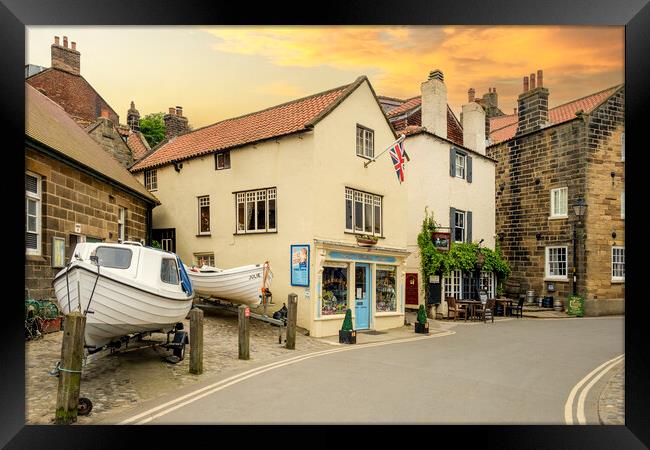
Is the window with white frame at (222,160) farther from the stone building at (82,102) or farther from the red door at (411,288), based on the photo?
the red door at (411,288)

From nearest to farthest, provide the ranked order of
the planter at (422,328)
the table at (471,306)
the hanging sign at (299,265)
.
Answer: the hanging sign at (299,265)
the planter at (422,328)
the table at (471,306)

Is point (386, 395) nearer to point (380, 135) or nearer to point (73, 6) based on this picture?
point (73, 6)

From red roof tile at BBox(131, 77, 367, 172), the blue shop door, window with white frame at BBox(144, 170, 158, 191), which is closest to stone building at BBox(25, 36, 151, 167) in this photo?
red roof tile at BBox(131, 77, 367, 172)

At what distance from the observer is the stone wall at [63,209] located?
33.1 feet

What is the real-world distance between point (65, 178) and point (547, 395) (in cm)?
1068

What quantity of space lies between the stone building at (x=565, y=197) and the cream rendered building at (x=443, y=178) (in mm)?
1701

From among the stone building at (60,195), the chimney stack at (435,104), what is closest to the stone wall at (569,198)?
the chimney stack at (435,104)

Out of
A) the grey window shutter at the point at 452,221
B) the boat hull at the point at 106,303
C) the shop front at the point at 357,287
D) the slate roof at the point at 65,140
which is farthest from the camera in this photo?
the grey window shutter at the point at 452,221

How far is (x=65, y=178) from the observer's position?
11422 millimetres

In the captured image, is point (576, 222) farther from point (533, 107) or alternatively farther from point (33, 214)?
point (33, 214)

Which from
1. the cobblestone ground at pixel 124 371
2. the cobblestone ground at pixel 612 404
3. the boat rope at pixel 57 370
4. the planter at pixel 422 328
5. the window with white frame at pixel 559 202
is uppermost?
the window with white frame at pixel 559 202

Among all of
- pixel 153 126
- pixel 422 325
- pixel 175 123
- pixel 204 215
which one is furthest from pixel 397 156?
pixel 153 126

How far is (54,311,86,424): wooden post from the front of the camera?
6.46m

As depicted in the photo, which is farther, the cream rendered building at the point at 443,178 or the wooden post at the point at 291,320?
the cream rendered building at the point at 443,178
